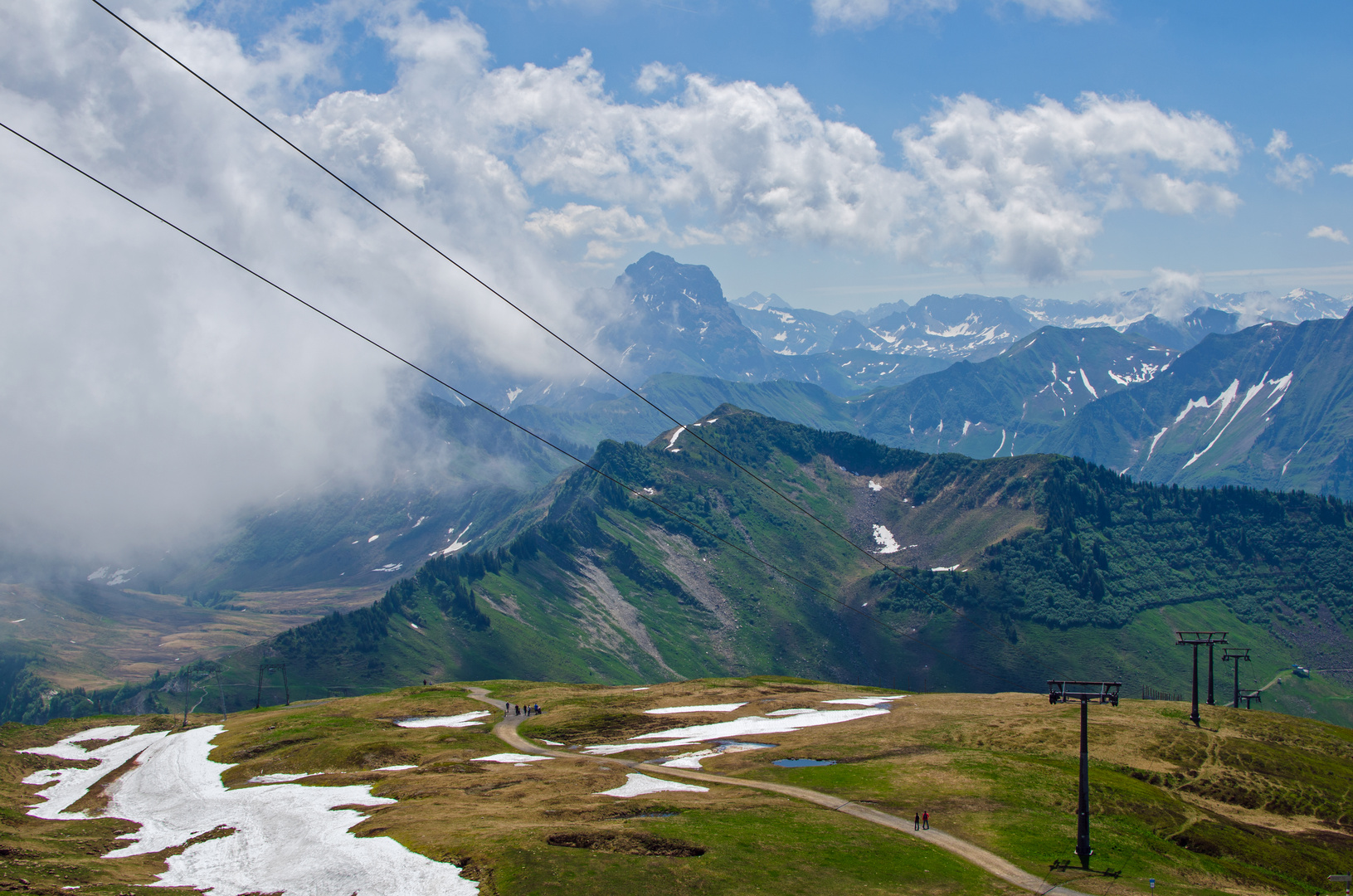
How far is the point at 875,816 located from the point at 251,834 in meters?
52.4

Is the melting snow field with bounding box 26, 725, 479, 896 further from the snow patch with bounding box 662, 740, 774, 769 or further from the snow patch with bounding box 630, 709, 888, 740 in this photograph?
the snow patch with bounding box 630, 709, 888, 740

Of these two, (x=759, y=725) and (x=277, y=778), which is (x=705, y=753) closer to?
(x=759, y=725)

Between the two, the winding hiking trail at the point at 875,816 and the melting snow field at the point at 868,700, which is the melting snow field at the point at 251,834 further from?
the melting snow field at the point at 868,700

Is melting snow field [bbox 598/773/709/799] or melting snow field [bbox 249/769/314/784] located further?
melting snow field [bbox 249/769/314/784]

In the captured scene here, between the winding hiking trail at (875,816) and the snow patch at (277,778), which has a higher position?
the winding hiking trail at (875,816)

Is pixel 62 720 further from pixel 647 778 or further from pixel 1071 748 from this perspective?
pixel 1071 748

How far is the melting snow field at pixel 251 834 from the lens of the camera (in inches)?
2288

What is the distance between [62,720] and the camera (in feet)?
551

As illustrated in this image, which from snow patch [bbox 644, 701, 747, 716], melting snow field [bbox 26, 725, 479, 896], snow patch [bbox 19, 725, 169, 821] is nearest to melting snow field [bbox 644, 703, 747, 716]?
snow patch [bbox 644, 701, 747, 716]

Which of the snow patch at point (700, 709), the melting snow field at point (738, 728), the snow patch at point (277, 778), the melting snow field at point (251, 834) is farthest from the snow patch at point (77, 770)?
the snow patch at point (700, 709)

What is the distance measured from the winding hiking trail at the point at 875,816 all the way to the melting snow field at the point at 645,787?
3.52 m

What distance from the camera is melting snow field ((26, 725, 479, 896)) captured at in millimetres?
58125

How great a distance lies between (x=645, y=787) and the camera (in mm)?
83438

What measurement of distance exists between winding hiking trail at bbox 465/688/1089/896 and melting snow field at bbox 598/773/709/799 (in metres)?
3.52
